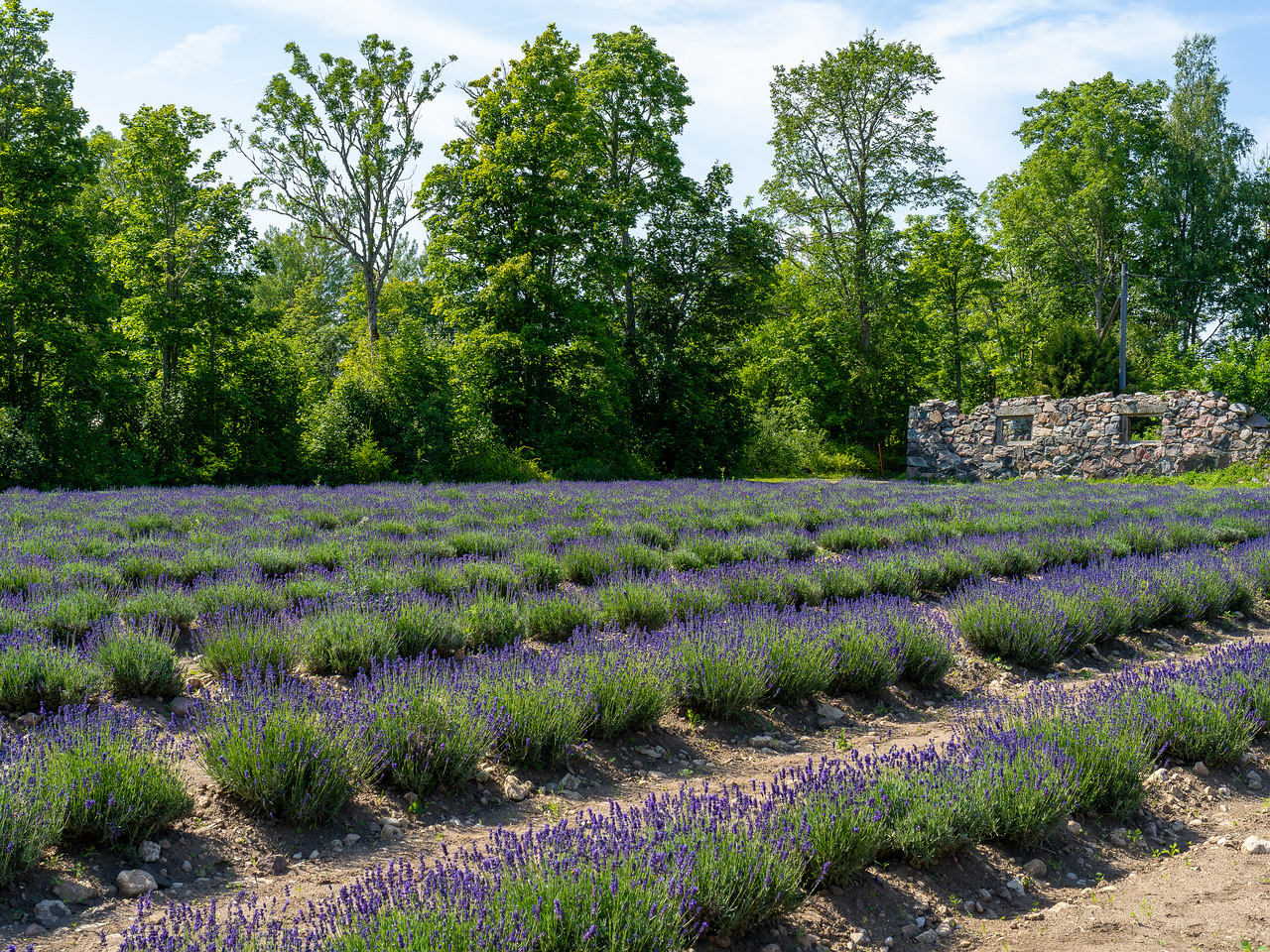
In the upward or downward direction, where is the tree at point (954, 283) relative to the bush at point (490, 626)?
upward

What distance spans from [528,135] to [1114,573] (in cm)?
1972

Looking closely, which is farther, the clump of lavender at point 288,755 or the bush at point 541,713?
the bush at point 541,713

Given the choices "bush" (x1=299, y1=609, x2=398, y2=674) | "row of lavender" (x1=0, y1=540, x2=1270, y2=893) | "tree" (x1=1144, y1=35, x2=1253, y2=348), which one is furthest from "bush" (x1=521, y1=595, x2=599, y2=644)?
"tree" (x1=1144, y1=35, x2=1253, y2=348)

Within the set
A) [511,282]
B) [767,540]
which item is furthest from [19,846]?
[511,282]

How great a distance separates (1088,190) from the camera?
3238 centimetres

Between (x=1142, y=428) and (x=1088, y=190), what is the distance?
14.4m

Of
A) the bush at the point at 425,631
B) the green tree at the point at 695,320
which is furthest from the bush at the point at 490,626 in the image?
the green tree at the point at 695,320

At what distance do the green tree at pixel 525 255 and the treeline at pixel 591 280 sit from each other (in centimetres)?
9

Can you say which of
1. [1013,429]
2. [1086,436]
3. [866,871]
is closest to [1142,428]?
[1086,436]

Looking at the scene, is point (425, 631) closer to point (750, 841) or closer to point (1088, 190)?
point (750, 841)

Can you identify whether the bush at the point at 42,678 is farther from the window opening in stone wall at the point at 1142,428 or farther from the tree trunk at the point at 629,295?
the window opening in stone wall at the point at 1142,428

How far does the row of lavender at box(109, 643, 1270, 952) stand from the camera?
213cm

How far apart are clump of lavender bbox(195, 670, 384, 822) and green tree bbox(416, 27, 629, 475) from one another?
1844 cm

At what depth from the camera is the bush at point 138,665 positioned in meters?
4.27
